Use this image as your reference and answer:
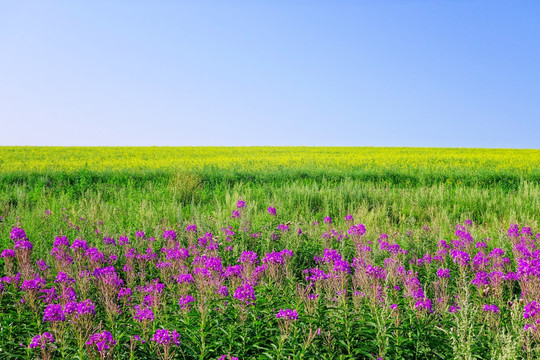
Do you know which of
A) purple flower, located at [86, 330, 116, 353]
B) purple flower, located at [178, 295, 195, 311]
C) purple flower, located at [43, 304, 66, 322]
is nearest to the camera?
purple flower, located at [86, 330, 116, 353]

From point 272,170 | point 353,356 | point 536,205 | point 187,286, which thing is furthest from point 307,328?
point 272,170

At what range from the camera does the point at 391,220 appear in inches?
349

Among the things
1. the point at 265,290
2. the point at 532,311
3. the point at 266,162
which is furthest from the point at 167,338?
the point at 266,162

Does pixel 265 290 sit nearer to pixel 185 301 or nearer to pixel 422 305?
pixel 185 301

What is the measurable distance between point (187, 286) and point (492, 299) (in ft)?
9.04

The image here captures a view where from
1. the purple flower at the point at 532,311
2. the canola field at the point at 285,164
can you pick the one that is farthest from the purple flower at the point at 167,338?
the canola field at the point at 285,164

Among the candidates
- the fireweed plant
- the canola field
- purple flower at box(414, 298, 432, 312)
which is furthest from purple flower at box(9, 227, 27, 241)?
the canola field

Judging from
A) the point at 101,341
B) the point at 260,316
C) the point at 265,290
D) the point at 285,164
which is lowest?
the point at 260,316

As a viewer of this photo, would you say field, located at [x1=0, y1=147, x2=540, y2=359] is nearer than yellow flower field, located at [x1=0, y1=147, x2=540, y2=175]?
Yes

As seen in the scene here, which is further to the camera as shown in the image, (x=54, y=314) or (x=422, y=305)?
(x=422, y=305)

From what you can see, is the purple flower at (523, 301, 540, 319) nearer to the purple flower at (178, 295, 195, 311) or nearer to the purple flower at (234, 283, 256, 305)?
the purple flower at (234, 283, 256, 305)

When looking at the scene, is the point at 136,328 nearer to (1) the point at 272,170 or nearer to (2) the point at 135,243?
(2) the point at 135,243

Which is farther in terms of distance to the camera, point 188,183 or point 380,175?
point 380,175

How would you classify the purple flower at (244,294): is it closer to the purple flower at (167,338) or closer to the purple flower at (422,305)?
the purple flower at (167,338)
